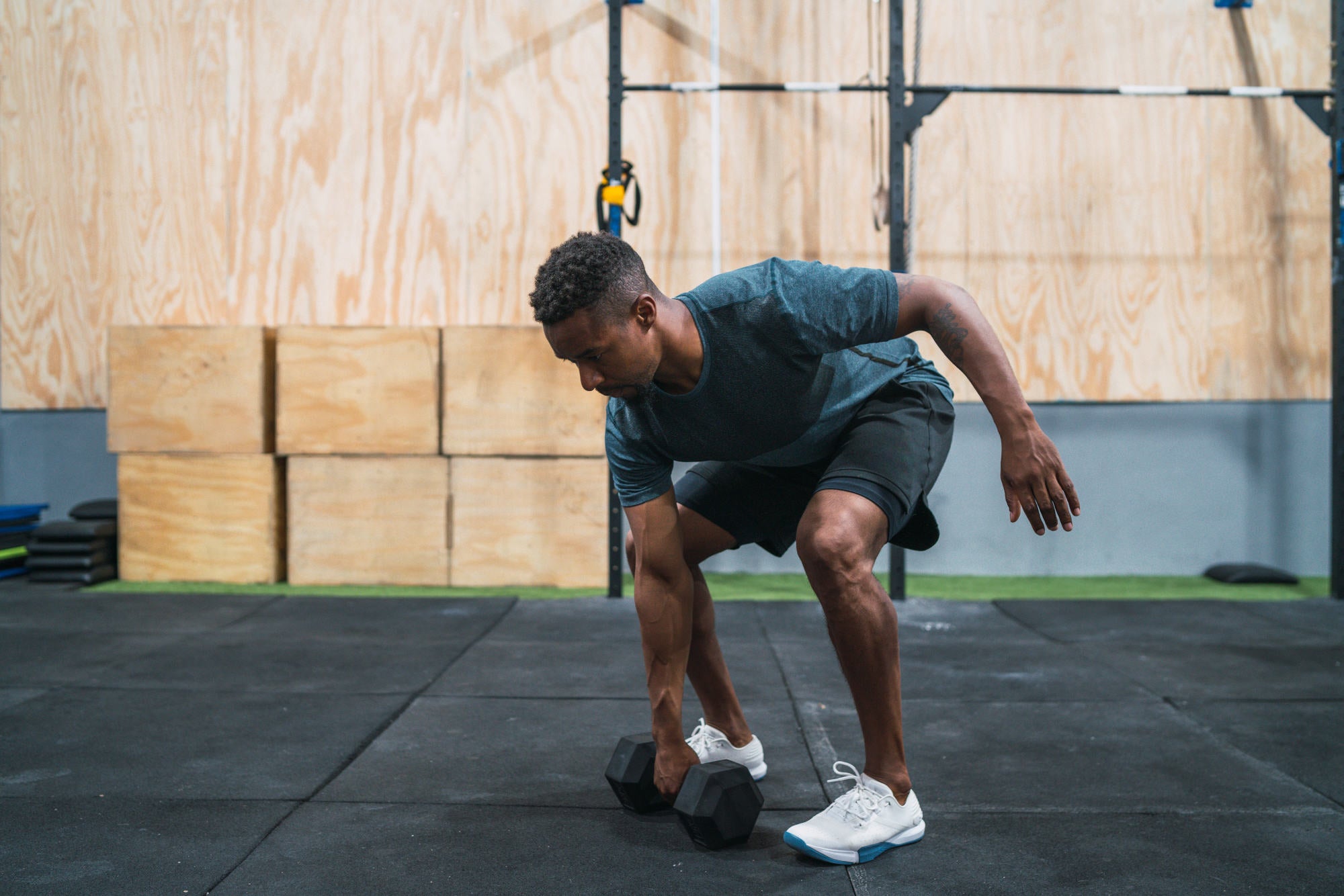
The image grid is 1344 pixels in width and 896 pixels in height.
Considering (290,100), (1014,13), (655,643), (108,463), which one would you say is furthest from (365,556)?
(1014,13)

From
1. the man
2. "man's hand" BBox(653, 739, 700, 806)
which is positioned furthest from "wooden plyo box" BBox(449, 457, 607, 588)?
"man's hand" BBox(653, 739, 700, 806)

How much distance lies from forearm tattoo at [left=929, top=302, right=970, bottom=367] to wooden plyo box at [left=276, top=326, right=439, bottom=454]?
307cm

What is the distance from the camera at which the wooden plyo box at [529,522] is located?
4320 millimetres

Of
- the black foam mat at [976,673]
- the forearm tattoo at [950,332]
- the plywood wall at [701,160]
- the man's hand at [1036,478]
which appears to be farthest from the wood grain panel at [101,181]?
the man's hand at [1036,478]

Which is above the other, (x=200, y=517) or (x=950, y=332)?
(x=950, y=332)

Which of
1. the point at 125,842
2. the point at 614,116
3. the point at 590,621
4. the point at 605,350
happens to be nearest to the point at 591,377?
the point at 605,350

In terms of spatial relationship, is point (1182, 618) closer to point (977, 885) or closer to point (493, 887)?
point (977, 885)

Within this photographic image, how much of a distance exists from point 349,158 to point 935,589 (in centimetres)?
342

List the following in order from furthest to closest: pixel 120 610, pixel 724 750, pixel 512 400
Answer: pixel 512 400 < pixel 120 610 < pixel 724 750

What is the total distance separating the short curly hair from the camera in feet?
4.99

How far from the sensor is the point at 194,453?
443 centimetres

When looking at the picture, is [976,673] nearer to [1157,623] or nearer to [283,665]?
[1157,623]

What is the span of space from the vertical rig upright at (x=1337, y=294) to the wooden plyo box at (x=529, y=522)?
10.0 feet

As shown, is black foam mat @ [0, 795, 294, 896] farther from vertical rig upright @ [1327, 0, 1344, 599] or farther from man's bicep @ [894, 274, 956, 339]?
vertical rig upright @ [1327, 0, 1344, 599]
